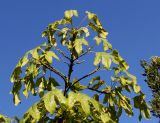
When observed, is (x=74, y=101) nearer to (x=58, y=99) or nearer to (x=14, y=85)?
(x=58, y=99)

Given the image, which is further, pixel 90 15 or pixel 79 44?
pixel 90 15

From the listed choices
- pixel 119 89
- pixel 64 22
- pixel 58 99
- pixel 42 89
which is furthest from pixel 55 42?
pixel 58 99

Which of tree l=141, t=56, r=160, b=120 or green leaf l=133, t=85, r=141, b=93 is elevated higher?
tree l=141, t=56, r=160, b=120

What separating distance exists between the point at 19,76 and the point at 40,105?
0.68 m

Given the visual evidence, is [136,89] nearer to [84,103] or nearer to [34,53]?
[84,103]

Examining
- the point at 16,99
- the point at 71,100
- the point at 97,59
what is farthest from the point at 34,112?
the point at 97,59

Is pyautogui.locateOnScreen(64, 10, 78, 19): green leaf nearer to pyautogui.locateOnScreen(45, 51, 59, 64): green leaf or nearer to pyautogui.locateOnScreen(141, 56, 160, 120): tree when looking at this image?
pyautogui.locateOnScreen(45, 51, 59, 64): green leaf

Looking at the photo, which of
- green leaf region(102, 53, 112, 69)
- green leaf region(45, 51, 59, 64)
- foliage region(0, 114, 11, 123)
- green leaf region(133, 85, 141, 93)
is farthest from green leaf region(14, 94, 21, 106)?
green leaf region(133, 85, 141, 93)

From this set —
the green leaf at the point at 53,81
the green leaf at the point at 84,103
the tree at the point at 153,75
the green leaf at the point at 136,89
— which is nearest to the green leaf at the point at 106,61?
the green leaf at the point at 136,89

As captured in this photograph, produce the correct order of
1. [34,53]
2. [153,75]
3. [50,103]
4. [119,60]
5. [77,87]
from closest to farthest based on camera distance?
[50,103] → [34,53] → [119,60] → [77,87] → [153,75]

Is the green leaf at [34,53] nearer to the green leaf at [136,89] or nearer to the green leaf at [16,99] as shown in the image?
the green leaf at [16,99]

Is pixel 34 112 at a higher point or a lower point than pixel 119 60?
lower

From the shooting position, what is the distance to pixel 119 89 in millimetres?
5180

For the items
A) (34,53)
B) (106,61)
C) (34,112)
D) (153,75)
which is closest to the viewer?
(34,112)
